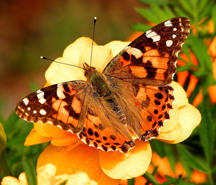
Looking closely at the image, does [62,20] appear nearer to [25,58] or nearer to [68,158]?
[25,58]

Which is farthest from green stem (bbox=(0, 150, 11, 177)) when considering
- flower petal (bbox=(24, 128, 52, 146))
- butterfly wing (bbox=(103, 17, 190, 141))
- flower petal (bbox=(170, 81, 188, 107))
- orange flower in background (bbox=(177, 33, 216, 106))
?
orange flower in background (bbox=(177, 33, 216, 106))

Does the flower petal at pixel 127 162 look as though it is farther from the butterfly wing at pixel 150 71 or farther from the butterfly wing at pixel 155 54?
the butterfly wing at pixel 155 54

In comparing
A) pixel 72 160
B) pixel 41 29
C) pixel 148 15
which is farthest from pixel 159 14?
pixel 41 29

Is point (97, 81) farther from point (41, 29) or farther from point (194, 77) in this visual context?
point (41, 29)

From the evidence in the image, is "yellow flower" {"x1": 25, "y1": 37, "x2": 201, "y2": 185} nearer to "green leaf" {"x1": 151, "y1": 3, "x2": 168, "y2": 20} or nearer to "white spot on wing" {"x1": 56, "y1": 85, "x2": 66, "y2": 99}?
"white spot on wing" {"x1": 56, "y1": 85, "x2": 66, "y2": 99}

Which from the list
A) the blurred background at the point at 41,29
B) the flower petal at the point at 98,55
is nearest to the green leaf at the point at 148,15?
the flower petal at the point at 98,55
